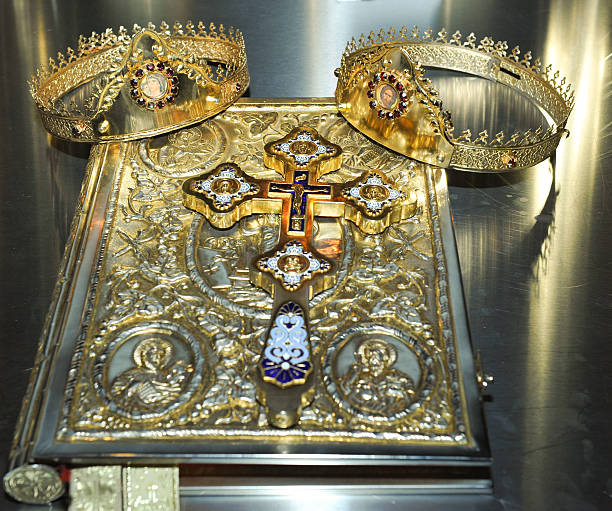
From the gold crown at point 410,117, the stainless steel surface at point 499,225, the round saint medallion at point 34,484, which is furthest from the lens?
the gold crown at point 410,117

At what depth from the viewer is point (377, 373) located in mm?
1453

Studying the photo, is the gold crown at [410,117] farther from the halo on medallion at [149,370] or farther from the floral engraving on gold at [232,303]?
the halo on medallion at [149,370]

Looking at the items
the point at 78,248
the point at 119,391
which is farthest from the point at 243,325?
the point at 78,248

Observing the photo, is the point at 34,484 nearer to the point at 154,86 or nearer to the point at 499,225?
the point at 154,86

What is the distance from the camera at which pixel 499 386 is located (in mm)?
1551

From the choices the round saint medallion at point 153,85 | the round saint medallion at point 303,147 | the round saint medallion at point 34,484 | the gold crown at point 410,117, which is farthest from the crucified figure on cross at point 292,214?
the round saint medallion at point 34,484

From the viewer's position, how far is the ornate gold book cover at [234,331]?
134 cm

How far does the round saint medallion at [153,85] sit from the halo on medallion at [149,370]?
2.15 feet

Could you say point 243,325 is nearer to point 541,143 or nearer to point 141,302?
point 141,302

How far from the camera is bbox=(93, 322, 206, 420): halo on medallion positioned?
1.39 m

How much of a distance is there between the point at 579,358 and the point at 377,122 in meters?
0.74

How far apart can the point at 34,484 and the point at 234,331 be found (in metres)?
0.43

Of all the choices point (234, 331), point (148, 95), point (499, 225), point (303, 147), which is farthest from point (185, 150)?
point (499, 225)

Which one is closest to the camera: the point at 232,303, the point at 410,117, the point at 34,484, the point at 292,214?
the point at 34,484
